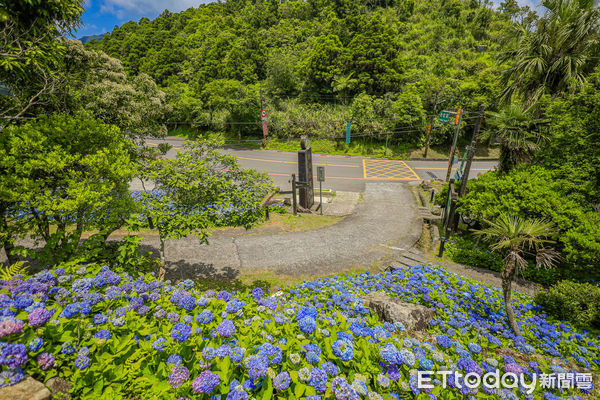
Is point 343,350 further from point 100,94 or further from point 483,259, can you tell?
point 100,94

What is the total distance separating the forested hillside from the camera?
27.7 meters

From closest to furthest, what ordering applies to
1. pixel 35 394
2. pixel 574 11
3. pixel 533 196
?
pixel 35 394 → pixel 533 196 → pixel 574 11

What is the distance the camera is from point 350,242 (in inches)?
431

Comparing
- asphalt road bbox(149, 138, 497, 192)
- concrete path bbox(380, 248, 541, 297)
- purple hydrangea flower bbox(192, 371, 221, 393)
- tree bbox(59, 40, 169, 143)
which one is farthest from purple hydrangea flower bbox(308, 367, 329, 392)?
asphalt road bbox(149, 138, 497, 192)

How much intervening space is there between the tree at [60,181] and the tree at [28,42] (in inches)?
27.8

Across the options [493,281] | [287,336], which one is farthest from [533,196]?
[287,336]

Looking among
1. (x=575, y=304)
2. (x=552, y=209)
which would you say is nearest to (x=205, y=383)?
(x=575, y=304)

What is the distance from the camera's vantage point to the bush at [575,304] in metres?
5.60

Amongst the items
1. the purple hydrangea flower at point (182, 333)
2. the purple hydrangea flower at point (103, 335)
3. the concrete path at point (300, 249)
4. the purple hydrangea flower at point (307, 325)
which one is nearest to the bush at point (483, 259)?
the concrete path at point (300, 249)

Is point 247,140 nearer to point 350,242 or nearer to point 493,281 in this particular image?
point 350,242

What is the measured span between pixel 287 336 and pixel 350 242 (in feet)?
27.8

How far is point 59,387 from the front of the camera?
2002 mm

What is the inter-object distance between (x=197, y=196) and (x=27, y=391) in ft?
16.2

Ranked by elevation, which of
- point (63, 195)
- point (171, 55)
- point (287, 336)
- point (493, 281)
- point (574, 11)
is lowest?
point (493, 281)
